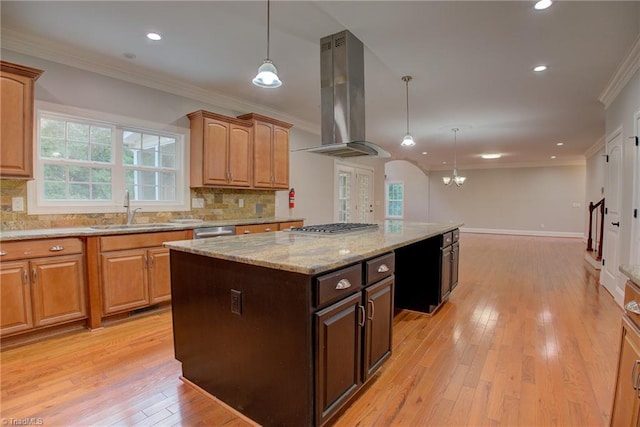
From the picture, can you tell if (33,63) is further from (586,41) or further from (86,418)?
(586,41)

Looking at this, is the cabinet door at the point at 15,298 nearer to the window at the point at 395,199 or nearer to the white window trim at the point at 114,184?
the white window trim at the point at 114,184

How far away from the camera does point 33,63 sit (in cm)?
294

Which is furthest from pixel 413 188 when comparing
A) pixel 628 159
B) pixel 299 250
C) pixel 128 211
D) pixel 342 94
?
pixel 299 250

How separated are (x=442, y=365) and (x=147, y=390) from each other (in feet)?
6.34

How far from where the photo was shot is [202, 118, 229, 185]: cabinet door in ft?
12.9

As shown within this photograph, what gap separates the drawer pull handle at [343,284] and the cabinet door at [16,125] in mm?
2807

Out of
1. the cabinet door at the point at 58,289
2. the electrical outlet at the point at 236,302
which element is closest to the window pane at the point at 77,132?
the cabinet door at the point at 58,289

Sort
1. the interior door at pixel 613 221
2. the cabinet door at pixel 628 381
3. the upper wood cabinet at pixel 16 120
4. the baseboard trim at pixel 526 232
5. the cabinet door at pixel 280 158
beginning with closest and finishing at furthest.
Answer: the cabinet door at pixel 628 381 → the upper wood cabinet at pixel 16 120 → the interior door at pixel 613 221 → the cabinet door at pixel 280 158 → the baseboard trim at pixel 526 232

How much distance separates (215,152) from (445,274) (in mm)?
3036

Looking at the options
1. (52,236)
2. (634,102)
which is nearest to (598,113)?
(634,102)

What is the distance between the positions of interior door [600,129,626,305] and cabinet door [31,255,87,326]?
5431 mm

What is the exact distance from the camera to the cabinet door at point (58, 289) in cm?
253

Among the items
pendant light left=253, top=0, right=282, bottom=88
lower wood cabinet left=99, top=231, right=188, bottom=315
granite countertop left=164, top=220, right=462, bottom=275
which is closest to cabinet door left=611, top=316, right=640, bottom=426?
granite countertop left=164, top=220, right=462, bottom=275

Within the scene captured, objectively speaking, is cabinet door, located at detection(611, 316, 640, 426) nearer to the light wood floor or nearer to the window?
the light wood floor
